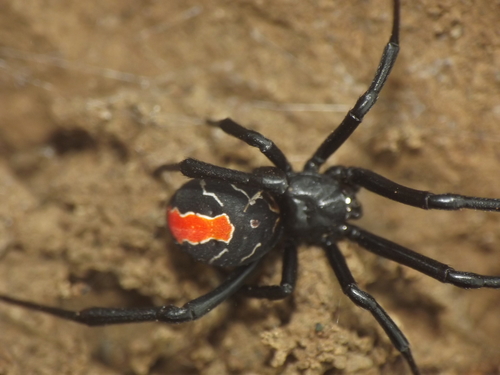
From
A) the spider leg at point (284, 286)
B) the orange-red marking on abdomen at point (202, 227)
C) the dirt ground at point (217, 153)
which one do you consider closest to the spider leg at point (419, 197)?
the dirt ground at point (217, 153)

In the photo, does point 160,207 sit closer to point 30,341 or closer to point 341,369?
point 30,341

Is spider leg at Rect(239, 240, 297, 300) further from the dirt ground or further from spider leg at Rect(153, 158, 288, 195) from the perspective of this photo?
spider leg at Rect(153, 158, 288, 195)

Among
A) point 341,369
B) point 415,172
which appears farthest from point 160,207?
point 415,172

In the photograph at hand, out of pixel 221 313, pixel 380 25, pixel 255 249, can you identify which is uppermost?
pixel 380 25

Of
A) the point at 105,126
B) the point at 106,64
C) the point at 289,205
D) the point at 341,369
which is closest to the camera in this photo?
the point at 341,369

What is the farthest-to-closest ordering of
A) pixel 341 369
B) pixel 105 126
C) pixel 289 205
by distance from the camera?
pixel 105 126
pixel 289 205
pixel 341 369

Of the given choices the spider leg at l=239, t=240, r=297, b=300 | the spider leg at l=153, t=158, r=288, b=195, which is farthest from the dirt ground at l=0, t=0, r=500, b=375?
the spider leg at l=153, t=158, r=288, b=195

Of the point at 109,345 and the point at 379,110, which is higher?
the point at 379,110
